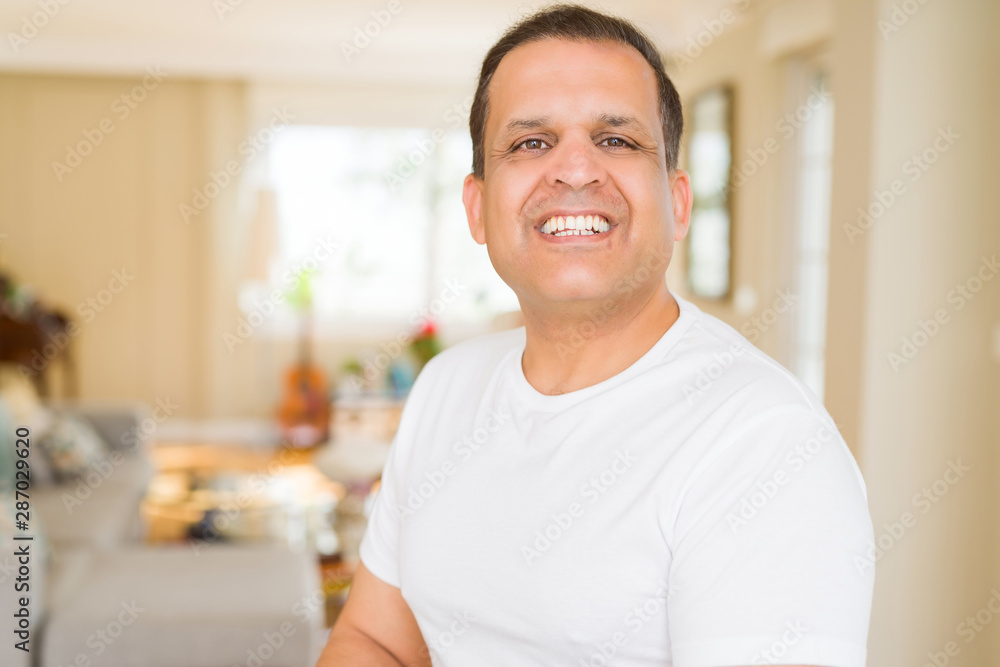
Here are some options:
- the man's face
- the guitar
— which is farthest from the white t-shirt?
the guitar

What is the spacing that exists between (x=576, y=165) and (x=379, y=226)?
666cm

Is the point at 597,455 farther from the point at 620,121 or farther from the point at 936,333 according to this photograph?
the point at 936,333

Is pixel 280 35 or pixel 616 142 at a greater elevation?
pixel 280 35

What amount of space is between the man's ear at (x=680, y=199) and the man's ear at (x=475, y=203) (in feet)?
0.84

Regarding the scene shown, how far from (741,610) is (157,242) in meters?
7.04

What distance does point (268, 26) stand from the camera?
611 centimetres

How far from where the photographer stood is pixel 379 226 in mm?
7586

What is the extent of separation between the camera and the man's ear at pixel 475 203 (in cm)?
125

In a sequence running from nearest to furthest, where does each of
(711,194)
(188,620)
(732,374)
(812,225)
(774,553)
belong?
1. (774,553)
2. (732,374)
3. (188,620)
4. (812,225)
5. (711,194)

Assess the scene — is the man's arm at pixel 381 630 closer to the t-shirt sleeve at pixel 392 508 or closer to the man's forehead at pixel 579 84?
the t-shirt sleeve at pixel 392 508

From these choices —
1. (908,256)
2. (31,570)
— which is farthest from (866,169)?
(31,570)

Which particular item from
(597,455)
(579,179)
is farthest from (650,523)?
(579,179)

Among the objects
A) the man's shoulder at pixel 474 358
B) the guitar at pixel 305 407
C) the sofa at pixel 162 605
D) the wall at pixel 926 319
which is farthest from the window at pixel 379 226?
the man's shoulder at pixel 474 358

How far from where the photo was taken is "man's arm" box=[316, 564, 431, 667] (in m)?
1.18
